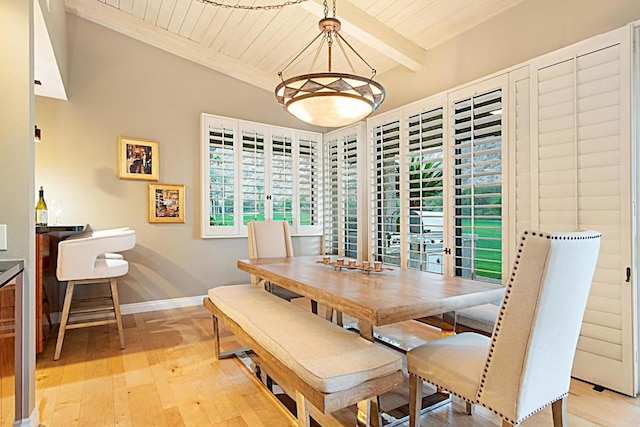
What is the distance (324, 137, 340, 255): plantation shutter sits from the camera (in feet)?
16.9

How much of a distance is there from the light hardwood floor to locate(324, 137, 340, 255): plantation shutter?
2.26 meters

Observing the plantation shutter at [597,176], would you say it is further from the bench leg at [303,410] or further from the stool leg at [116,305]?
the stool leg at [116,305]

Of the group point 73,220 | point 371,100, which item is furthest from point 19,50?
point 73,220

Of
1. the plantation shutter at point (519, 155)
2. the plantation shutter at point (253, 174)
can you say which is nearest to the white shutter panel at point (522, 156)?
the plantation shutter at point (519, 155)

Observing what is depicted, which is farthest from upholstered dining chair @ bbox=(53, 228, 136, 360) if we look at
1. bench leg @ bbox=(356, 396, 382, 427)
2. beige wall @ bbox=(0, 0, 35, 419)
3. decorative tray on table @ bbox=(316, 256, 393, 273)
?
bench leg @ bbox=(356, 396, 382, 427)

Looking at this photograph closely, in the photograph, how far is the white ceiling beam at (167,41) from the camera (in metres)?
3.79

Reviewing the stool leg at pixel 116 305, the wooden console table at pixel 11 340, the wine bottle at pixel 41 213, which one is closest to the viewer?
the wooden console table at pixel 11 340

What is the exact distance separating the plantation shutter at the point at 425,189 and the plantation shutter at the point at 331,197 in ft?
4.68

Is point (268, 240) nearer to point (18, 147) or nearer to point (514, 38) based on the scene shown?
point (18, 147)

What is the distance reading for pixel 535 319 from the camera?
128cm

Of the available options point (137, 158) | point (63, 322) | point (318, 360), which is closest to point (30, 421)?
point (63, 322)

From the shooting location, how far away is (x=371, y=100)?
248 centimetres

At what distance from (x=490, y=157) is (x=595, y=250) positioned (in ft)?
5.96

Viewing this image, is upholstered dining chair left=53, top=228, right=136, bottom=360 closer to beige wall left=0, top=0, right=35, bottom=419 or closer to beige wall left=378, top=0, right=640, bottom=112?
beige wall left=0, top=0, right=35, bottom=419
